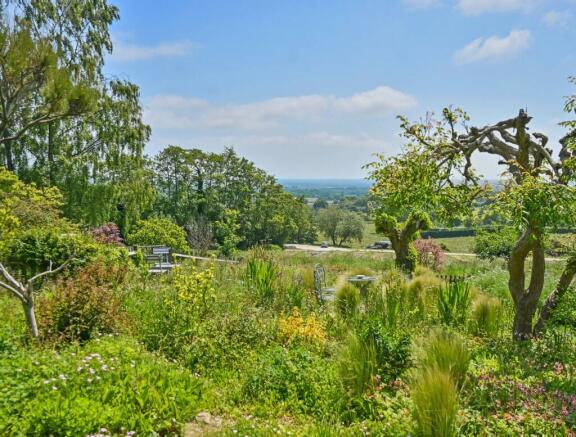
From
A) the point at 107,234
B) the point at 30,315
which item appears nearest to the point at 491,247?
the point at 107,234

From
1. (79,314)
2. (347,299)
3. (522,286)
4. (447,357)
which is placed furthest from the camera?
(347,299)

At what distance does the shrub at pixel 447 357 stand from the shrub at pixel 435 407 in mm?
524

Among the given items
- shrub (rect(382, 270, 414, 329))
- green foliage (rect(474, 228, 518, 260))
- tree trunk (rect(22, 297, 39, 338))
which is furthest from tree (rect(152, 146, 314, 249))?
tree trunk (rect(22, 297, 39, 338))

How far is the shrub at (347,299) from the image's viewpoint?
618 cm

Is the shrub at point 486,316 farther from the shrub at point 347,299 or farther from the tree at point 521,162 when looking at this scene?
the shrub at point 347,299

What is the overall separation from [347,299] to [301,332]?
1.72 meters

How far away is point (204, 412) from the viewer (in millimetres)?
3328

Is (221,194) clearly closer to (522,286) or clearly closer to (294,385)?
(522,286)

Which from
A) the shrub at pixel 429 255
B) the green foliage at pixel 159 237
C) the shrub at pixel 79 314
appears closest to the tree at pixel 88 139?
the green foliage at pixel 159 237

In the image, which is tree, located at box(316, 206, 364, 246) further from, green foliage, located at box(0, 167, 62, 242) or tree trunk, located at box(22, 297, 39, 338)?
tree trunk, located at box(22, 297, 39, 338)

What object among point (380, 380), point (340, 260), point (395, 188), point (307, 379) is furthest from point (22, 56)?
point (340, 260)

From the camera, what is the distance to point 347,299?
20.8 ft

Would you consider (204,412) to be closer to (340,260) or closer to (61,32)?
(340,260)

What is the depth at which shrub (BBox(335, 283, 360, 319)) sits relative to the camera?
6.18 metres
